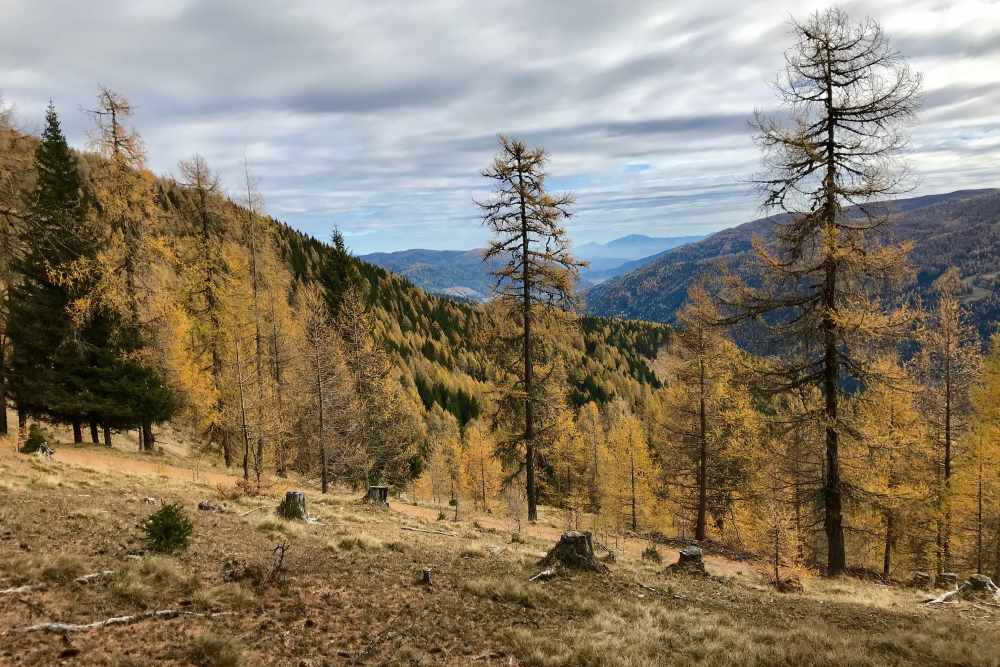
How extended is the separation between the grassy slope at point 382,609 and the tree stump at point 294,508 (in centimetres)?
123

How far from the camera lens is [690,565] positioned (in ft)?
45.4

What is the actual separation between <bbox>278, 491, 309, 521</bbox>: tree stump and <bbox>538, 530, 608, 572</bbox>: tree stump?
6.89 metres

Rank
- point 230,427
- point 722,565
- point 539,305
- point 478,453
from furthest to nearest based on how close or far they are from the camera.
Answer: point 478,453 → point 230,427 → point 539,305 → point 722,565

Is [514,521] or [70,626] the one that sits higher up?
[70,626]

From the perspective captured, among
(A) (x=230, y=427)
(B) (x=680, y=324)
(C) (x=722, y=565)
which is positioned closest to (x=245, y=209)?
(A) (x=230, y=427)

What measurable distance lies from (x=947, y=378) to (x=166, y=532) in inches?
1217

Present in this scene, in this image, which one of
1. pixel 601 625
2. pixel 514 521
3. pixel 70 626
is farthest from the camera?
pixel 514 521

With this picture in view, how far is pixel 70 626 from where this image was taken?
5.79m

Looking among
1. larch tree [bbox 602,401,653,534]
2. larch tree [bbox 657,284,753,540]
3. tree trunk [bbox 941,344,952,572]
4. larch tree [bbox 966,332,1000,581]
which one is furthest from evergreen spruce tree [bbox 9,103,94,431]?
larch tree [bbox 966,332,1000,581]

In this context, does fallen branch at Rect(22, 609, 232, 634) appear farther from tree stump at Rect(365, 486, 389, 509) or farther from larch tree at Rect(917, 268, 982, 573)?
larch tree at Rect(917, 268, 982, 573)

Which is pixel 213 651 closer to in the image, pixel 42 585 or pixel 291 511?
pixel 42 585

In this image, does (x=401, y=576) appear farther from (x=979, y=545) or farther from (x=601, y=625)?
(x=979, y=545)

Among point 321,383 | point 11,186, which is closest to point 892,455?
point 11,186

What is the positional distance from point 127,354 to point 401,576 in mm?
22733
